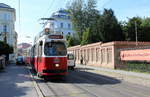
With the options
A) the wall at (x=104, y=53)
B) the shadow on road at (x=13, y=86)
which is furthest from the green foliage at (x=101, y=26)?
the shadow on road at (x=13, y=86)

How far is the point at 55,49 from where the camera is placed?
19453mm

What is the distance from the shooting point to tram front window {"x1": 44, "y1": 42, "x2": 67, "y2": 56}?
19.3 metres

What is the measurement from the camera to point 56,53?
19344mm

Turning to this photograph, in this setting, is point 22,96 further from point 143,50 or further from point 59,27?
point 59,27

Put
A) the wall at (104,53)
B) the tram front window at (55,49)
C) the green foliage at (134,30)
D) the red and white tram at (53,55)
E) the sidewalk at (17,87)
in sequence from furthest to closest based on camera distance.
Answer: the green foliage at (134,30) → the wall at (104,53) → the tram front window at (55,49) → the red and white tram at (53,55) → the sidewalk at (17,87)

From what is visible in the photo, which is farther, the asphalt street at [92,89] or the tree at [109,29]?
the tree at [109,29]

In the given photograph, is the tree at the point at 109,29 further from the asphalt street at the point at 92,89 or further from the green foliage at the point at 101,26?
the asphalt street at the point at 92,89

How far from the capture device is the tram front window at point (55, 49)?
1927 centimetres

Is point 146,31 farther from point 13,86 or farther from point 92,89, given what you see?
point 13,86

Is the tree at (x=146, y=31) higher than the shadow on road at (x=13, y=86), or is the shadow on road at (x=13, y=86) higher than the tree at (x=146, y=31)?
the tree at (x=146, y=31)

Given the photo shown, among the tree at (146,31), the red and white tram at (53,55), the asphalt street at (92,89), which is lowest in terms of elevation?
the asphalt street at (92,89)

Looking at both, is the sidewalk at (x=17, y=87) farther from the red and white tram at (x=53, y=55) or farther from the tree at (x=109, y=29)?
the tree at (x=109, y=29)

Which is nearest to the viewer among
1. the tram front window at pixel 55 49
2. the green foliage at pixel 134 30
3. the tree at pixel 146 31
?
the tram front window at pixel 55 49

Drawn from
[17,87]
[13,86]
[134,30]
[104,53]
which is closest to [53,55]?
[13,86]
